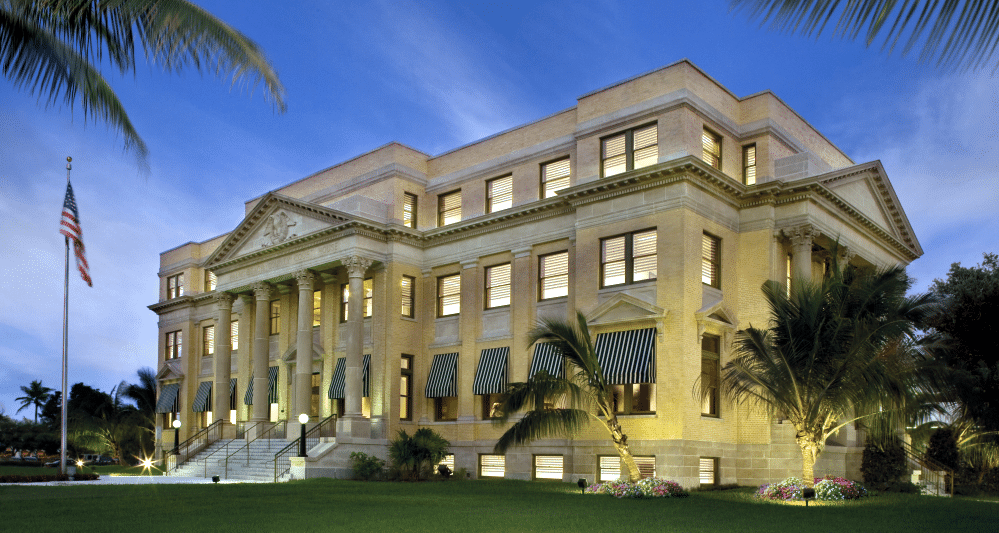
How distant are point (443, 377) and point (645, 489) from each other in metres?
14.3

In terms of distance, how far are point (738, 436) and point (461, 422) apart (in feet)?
37.3

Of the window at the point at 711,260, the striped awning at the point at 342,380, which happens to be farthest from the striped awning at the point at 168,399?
the window at the point at 711,260

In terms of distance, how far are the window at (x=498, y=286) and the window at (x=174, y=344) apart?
79.8 ft

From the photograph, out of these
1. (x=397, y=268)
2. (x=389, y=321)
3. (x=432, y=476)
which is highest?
(x=397, y=268)

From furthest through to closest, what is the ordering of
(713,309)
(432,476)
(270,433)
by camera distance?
(270,433), (432,476), (713,309)

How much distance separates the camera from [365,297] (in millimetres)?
38344

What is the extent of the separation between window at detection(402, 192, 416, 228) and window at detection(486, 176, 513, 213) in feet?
13.6

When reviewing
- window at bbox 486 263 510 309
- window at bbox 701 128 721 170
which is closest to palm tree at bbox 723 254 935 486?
window at bbox 701 128 721 170

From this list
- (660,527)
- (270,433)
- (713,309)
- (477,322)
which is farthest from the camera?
(270,433)

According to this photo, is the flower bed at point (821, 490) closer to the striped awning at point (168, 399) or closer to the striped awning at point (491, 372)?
the striped awning at point (491, 372)

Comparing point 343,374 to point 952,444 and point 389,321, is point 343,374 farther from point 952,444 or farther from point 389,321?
point 952,444

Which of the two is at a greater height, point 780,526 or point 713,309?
point 713,309

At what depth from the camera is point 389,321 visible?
36250mm

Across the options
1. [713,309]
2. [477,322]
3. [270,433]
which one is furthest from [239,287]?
[713,309]
